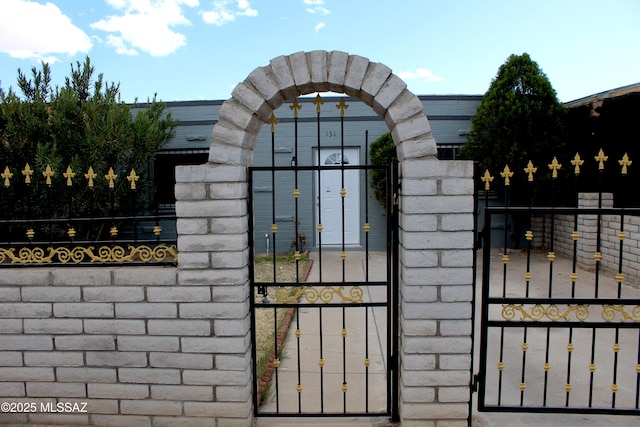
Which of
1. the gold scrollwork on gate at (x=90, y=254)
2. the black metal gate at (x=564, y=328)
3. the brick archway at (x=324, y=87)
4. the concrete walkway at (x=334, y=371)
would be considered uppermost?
the brick archway at (x=324, y=87)

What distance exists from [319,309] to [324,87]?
6.80 feet

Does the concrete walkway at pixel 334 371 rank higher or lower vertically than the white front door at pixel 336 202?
lower

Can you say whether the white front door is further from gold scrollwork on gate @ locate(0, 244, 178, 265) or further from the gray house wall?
gold scrollwork on gate @ locate(0, 244, 178, 265)

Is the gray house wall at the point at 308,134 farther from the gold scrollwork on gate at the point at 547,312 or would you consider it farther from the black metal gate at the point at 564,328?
the gold scrollwork on gate at the point at 547,312

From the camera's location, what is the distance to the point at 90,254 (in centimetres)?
306

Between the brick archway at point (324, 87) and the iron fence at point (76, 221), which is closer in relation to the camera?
the brick archway at point (324, 87)

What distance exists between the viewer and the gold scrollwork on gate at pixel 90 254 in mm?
3039

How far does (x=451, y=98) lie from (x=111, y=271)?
28.7 ft

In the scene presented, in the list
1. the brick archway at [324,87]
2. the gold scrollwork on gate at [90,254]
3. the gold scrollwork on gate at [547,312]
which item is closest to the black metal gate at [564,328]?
the gold scrollwork on gate at [547,312]

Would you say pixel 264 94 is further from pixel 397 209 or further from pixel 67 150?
pixel 67 150

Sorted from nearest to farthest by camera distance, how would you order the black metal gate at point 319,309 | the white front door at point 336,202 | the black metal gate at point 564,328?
the black metal gate at point 564,328 → the black metal gate at point 319,309 → the white front door at point 336,202

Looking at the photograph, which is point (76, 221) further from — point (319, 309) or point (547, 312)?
point (547, 312)

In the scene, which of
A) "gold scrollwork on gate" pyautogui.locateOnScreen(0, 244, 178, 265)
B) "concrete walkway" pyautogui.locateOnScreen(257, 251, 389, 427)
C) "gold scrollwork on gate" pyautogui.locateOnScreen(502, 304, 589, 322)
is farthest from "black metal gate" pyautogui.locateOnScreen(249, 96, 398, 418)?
"gold scrollwork on gate" pyautogui.locateOnScreen(502, 304, 589, 322)

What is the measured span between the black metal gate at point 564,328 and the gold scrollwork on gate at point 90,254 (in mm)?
2261
